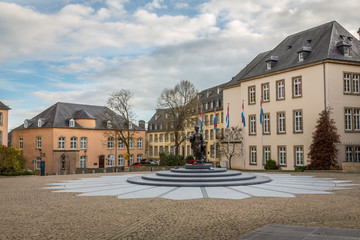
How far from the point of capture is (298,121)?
33188mm

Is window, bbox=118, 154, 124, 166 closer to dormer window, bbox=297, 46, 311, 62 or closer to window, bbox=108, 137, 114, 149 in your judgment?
window, bbox=108, 137, 114, 149

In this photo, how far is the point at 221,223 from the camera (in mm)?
8648

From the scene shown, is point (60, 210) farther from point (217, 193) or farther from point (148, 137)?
point (148, 137)

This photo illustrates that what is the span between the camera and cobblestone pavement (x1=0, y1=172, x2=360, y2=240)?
775 centimetres

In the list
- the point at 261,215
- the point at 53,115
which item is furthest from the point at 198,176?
the point at 53,115

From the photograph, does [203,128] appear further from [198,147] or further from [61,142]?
[198,147]

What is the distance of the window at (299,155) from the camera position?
32.5 metres

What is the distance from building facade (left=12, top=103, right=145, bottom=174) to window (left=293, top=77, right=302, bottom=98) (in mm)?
26510

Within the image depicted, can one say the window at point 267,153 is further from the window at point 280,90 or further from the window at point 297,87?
the window at point 297,87

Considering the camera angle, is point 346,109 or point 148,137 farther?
point 148,137

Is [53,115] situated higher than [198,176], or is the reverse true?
[53,115]

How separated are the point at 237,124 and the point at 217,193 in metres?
27.0

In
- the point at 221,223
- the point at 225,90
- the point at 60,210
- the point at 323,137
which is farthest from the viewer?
the point at 225,90

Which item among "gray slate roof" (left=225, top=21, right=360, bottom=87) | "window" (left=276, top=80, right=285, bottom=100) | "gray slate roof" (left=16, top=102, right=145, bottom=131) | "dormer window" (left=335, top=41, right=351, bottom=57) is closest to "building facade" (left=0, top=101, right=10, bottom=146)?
"gray slate roof" (left=16, top=102, right=145, bottom=131)
